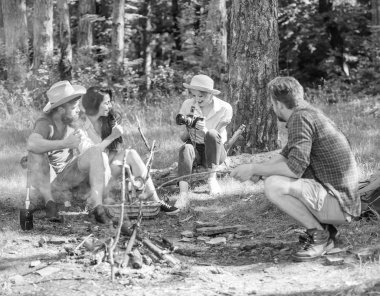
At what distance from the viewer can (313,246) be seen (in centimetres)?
541

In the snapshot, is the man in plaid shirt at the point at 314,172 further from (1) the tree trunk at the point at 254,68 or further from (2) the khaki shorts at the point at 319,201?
(1) the tree trunk at the point at 254,68

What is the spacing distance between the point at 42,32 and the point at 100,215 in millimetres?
8965

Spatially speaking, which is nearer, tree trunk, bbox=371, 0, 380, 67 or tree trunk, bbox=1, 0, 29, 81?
tree trunk, bbox=1, 0, 29, 81

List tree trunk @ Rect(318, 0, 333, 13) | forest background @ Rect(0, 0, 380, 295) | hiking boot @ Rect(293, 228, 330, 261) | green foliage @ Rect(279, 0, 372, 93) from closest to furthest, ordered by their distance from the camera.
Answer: hiking boot @ Rect(293, 228, 330, 261)
forest background @ Rect(0, 0, 380, 295)
green foliage @ Rect(279, 0, 372, 93)
tree trunk @ Rect(318, 0, 333, 13)

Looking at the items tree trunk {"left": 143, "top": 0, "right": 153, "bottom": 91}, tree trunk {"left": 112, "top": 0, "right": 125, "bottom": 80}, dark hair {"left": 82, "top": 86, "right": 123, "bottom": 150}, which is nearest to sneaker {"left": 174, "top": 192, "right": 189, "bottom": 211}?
dark hair {"left": 82, "top": 86, "right": 123, "bottom": 150}

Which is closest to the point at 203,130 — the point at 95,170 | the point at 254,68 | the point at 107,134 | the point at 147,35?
the point at 107,134

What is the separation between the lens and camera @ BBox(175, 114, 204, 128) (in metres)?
7.68

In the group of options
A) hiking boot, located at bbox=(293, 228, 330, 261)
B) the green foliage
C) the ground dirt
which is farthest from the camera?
the green foliage

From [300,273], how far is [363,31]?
16939 mm

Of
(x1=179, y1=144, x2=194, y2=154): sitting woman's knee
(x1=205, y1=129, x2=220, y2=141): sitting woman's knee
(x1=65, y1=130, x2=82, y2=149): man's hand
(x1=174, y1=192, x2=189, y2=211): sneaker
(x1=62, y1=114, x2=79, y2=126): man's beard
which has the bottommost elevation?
(x1=174, y1=192, x2=189, y2=211): sneaker

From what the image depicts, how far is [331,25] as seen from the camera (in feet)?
67.0

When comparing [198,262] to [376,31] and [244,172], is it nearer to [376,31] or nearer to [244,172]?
[244,172]

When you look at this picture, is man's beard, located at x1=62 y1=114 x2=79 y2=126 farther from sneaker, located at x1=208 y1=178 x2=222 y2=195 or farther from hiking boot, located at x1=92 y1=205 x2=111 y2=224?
sneaker, located at x1=208 y1=178 x2=222 y2=195

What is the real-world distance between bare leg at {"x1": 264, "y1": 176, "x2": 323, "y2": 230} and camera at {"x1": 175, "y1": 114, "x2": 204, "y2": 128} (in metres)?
2.42
